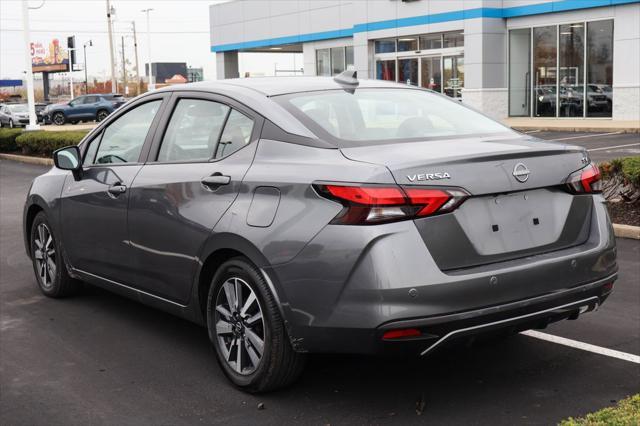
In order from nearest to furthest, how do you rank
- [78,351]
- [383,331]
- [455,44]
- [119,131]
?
[383,331] < [78,351] < [119,131] < [455,44]

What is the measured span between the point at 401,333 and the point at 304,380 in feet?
3.65

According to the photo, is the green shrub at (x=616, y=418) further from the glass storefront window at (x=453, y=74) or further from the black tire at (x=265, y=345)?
the glass storefront window at (x=453, y=74)

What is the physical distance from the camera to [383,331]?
12.4 ft

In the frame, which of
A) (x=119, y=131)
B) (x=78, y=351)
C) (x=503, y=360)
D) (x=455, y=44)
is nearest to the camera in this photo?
(x=503, y=360)

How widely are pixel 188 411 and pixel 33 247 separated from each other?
10.5 feet

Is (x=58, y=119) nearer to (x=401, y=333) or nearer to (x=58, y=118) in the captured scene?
(x=58, y=118)

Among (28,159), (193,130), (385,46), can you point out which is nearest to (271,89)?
(193,130)

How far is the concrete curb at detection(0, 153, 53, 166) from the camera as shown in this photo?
2128cm

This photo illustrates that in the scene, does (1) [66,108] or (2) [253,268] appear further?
(1) [66,108]

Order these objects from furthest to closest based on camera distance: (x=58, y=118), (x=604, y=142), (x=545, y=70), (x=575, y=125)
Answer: (x=58, y=118) < (x=545, y=70) < (x=575, y=125) < (x=604, y=142)

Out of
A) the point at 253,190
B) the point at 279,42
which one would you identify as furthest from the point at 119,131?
the point at 279,42

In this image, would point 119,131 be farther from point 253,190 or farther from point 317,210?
point 317,210

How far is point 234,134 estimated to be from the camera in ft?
15.5

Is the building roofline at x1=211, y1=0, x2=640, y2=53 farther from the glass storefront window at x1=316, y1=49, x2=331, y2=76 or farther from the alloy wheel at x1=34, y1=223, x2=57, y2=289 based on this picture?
the alloy wheel at x1=34, y1=223, x2=57, y2=289
